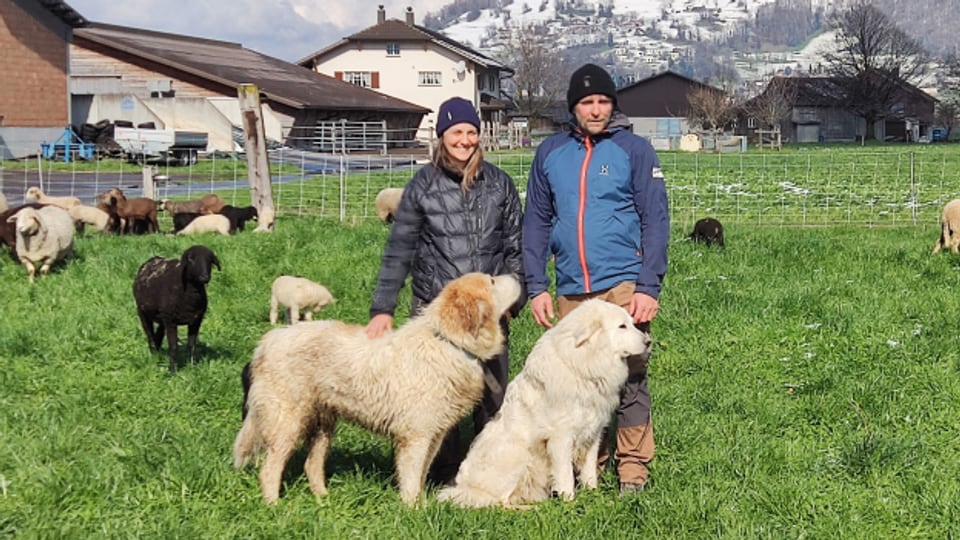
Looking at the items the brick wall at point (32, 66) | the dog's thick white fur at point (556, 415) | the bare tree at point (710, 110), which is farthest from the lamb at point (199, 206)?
the bare tree at point (710, 110)

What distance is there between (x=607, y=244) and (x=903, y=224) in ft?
43.9

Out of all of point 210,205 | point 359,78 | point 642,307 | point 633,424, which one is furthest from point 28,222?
point 359,78

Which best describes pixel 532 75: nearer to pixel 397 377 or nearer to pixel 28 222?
pixel 28 222

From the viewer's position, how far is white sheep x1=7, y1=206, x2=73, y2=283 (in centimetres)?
1120

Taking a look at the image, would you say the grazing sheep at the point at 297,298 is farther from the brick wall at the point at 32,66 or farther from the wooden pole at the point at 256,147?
the brick wall at the point at 32,66

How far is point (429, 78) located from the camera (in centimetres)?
6644

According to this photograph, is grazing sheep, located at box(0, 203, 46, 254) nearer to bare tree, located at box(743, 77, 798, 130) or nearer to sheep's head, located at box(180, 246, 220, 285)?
sheep's head, located at box(180, 246, 220, 285)

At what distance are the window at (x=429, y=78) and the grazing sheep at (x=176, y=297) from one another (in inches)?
2345

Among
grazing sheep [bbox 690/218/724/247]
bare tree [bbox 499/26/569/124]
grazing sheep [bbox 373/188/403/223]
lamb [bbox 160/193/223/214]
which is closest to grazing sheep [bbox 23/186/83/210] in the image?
lamb [bbox 160/193/223/214]

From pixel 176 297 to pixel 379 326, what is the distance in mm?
3655

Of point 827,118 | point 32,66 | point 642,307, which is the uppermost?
point 827,118

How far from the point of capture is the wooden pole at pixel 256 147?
50.3 ft

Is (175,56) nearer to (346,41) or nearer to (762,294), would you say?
(346,41)

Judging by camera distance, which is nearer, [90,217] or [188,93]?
[90,217]
